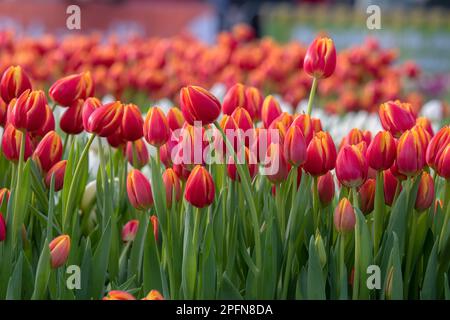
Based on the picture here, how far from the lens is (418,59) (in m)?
7.05

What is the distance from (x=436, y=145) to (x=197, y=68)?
9.30ft

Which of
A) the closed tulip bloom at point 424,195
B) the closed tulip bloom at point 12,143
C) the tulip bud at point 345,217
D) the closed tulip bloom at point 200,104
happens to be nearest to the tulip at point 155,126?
the closed tulip bloom at point 200,104

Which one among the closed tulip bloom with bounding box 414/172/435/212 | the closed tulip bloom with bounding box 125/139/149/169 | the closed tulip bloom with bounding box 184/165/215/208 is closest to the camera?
the closed tulip bloom with bounding box 184/165/215/208

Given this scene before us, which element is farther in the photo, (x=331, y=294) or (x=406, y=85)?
(x=406, y=85)

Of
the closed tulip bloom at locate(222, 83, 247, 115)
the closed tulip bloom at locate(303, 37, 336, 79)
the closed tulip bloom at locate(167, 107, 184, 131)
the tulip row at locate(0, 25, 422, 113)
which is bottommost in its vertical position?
the closed tulip bloom at locate(167, 107, 184, 131)

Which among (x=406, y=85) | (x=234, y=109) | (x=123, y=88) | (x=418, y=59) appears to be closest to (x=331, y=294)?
(x=234, y=109)

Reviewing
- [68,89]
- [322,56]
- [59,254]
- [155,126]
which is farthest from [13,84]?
[322,56]

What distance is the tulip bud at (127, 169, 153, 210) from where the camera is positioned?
1.52 metres

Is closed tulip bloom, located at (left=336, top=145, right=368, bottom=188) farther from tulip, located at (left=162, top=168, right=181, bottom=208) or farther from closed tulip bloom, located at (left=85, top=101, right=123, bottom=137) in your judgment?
closed tulip bloom, located at (left=85, top=101, right=123, bottom=137)

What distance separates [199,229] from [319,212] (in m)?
0.22

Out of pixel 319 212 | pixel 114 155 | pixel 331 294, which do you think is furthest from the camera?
pixel 114 155

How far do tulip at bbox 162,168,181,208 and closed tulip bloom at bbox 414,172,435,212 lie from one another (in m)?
0.39

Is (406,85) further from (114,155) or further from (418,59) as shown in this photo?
(114,155)

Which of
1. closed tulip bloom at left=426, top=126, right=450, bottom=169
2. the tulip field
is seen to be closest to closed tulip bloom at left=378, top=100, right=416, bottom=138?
the tulip field
